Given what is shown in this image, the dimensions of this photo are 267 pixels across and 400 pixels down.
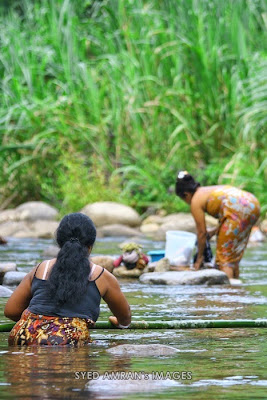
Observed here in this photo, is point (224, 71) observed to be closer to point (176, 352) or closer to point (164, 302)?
point (164, 302)

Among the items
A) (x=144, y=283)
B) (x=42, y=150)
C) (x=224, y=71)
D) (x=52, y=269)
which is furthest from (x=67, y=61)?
(x=52, y=269)

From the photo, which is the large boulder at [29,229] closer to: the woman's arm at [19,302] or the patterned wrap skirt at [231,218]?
the patterned wrap skirt at [231,218]

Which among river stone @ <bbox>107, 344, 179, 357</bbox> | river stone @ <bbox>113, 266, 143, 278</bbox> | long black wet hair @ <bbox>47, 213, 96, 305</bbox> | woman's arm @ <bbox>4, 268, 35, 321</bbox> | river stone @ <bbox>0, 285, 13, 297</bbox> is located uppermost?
long black wet hair @ <bbox>47, 213, 96, 305</bbox>

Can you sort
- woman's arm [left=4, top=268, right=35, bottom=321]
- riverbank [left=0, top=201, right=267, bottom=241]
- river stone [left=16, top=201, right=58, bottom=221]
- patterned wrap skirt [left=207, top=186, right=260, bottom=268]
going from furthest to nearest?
river stone [left=16, top=201, right=58, bottom=221] < riverbank [left=0, top=201, right=267, bottom=241] < patterned wrap skirt [left=207, top=186, right=260, bottom=268] < woman's arm [left=4, top=268, right=35, bottom=321]

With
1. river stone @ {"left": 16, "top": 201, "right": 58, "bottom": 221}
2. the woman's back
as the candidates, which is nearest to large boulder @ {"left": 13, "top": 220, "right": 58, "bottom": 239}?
river stone @ {"left": 16, "top": 201, "right": 58, "bottom": 221}

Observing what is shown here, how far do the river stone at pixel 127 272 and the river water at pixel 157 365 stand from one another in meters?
2.03

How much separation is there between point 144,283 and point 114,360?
3.81 m

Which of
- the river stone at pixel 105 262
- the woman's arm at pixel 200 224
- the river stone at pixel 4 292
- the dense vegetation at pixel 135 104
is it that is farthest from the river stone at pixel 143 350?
the dense vegetation at pixel 135 104

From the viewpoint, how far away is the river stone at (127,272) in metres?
8.67

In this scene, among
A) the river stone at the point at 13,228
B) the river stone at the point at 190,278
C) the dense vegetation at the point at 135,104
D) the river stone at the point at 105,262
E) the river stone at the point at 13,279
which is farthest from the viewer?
the dense vegetation at the point at 135,104

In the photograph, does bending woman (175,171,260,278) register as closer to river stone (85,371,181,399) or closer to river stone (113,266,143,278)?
river stone (113,266,143,278)

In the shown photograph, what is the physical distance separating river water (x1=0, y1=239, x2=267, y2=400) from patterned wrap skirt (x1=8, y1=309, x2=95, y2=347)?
67 mm

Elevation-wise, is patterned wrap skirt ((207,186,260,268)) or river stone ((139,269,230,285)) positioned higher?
patterned wrap skirt ((207,186,260,268))

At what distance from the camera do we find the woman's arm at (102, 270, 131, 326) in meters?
4.67
